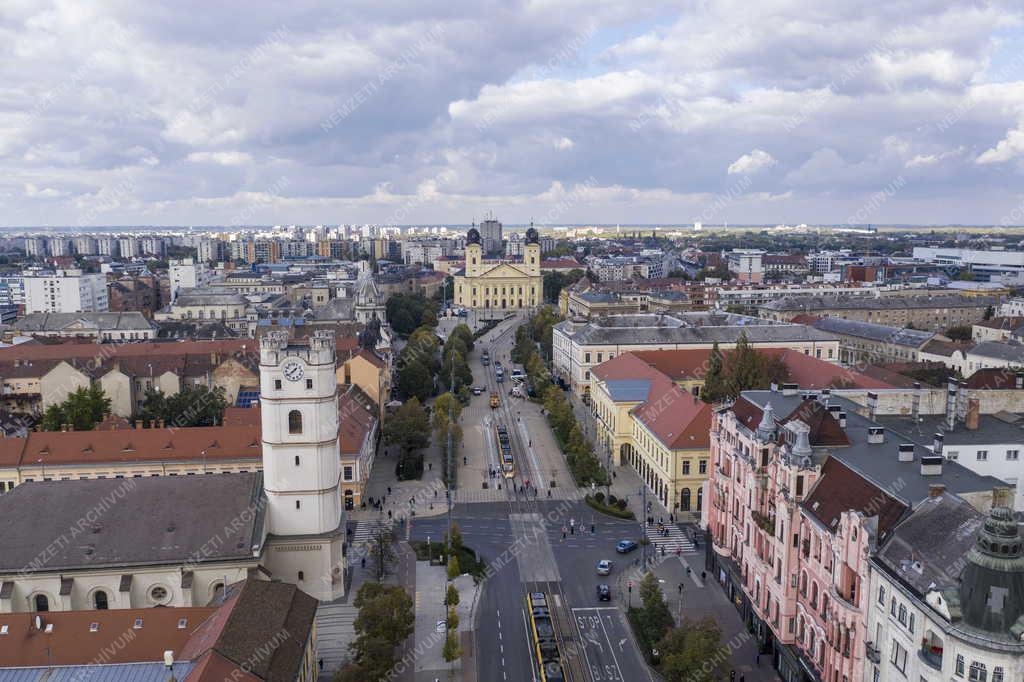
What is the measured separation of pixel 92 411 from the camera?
266 feet

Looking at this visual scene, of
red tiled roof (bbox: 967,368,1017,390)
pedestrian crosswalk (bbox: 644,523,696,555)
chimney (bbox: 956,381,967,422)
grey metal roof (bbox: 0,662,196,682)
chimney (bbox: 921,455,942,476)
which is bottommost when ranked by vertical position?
pedestrian crosswalk (bbox: 644,523,696,555)

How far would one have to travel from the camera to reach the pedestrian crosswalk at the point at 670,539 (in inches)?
2375

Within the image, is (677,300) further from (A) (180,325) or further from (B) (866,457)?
(B) (866,457)

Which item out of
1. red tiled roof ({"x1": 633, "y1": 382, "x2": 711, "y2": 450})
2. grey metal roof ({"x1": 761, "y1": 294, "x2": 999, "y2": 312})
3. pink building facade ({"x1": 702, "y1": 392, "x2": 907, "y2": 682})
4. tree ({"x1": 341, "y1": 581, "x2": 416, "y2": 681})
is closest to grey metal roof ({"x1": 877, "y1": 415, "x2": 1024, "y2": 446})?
pink building facade ({"x1": 702, "y1": 392, "x2": 907, "y2": 682})

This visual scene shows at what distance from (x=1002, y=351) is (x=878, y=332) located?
25.6m

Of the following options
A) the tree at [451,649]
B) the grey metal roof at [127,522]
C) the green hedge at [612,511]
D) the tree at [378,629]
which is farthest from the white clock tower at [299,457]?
the green hedge at [612,511]

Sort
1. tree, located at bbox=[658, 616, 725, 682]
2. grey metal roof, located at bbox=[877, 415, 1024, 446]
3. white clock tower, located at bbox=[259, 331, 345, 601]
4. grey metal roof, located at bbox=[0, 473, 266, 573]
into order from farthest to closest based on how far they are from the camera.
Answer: white clock tower, located at bbox=[259, 331, 345, 601] → grey metal roof, located at bbox=[877, 415, 1024, 446] → grey metal roof, located at bbox=[0, 473, 266, 573] → tree, located at bbox=[658, 616, 725, 682]

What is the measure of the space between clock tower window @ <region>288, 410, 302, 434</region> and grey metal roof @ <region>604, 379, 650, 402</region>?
39537 millimetres

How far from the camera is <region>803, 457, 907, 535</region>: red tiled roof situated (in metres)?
36.1

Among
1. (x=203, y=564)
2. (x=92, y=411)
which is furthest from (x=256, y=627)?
(x=92, y=411)

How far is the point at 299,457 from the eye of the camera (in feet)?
162

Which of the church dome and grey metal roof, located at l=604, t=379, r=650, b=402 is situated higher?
the church dome

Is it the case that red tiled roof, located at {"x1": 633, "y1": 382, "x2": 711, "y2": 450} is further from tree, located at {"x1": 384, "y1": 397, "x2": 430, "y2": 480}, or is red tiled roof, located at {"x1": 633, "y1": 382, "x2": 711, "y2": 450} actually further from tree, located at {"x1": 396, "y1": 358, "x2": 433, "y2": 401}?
tree, located at {"x1": 396, "y1": 358, "x2": 433, "y2": 401}

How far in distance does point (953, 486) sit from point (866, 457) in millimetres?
5546
